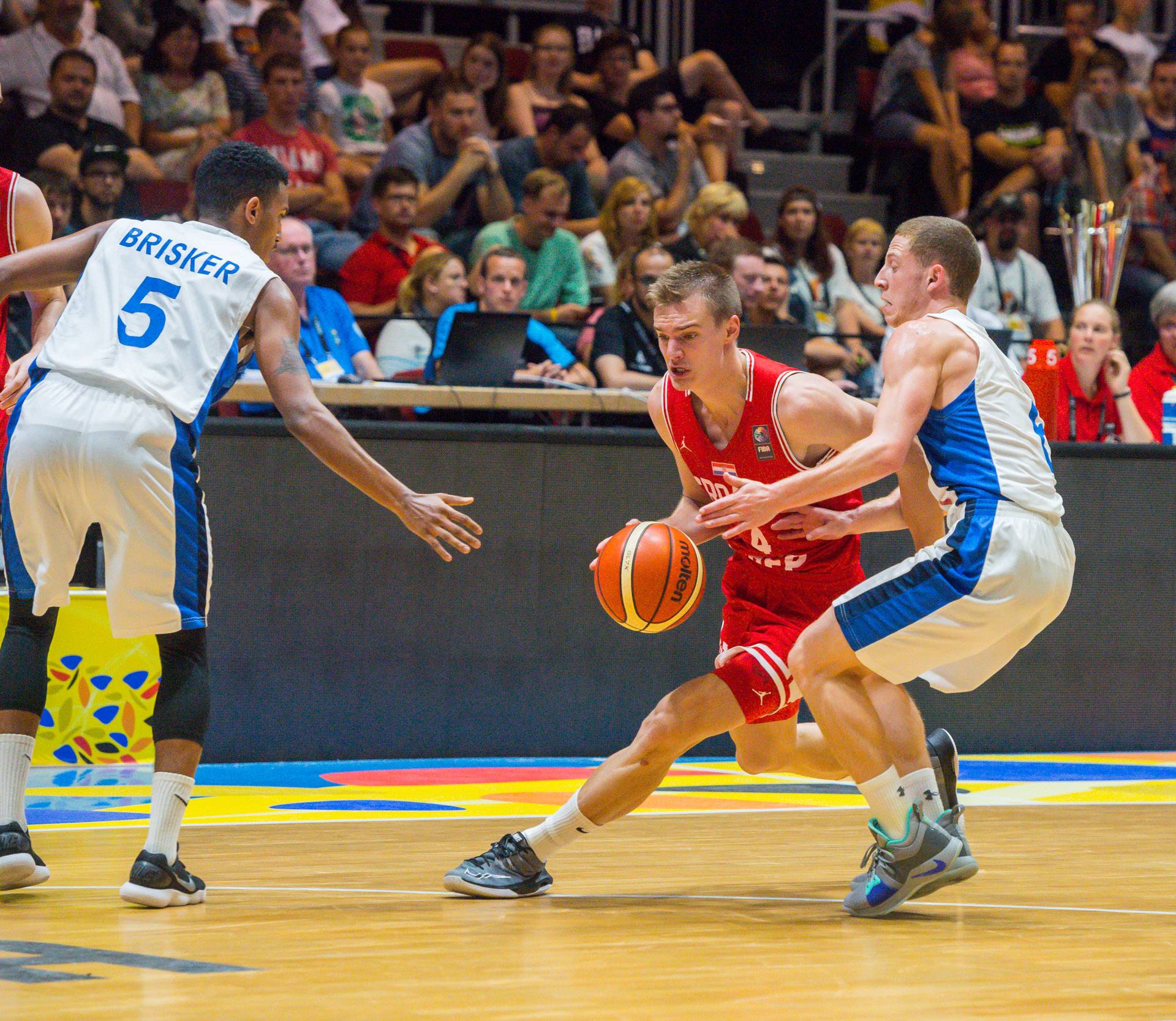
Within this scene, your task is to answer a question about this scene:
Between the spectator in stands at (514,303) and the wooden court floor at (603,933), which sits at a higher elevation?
the spectator in stands at (514,303)

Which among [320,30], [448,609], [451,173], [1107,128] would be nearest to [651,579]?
[448,609]

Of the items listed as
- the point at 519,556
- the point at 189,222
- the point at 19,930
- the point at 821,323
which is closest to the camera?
the point at 19,930

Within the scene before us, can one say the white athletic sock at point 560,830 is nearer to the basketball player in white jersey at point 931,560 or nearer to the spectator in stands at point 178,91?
the basketball player in white jersey at point 931,560

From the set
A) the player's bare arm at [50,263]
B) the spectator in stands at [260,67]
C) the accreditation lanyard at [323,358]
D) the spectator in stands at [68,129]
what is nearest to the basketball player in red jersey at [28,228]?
the player's bare arm at [50,263]

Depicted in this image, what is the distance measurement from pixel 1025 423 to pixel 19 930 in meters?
2.54

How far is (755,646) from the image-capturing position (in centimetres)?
455

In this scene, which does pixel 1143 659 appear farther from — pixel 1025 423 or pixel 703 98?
pixel 703 98

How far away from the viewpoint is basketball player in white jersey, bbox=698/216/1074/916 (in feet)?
13.4

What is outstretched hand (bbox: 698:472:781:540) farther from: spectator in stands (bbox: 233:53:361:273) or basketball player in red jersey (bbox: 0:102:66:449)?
spectator in stands (bbox: 233:53:361:273)

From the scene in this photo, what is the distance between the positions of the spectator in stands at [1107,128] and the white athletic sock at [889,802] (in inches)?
347

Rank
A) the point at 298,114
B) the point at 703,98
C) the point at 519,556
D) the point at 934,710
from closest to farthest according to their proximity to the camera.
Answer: the point at 519,556, the point at 934,710, the point at 298,114, the point at 703,98

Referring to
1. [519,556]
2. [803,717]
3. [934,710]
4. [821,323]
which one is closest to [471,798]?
[519,556]

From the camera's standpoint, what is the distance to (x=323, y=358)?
809cm

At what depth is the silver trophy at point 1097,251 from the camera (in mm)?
9531
